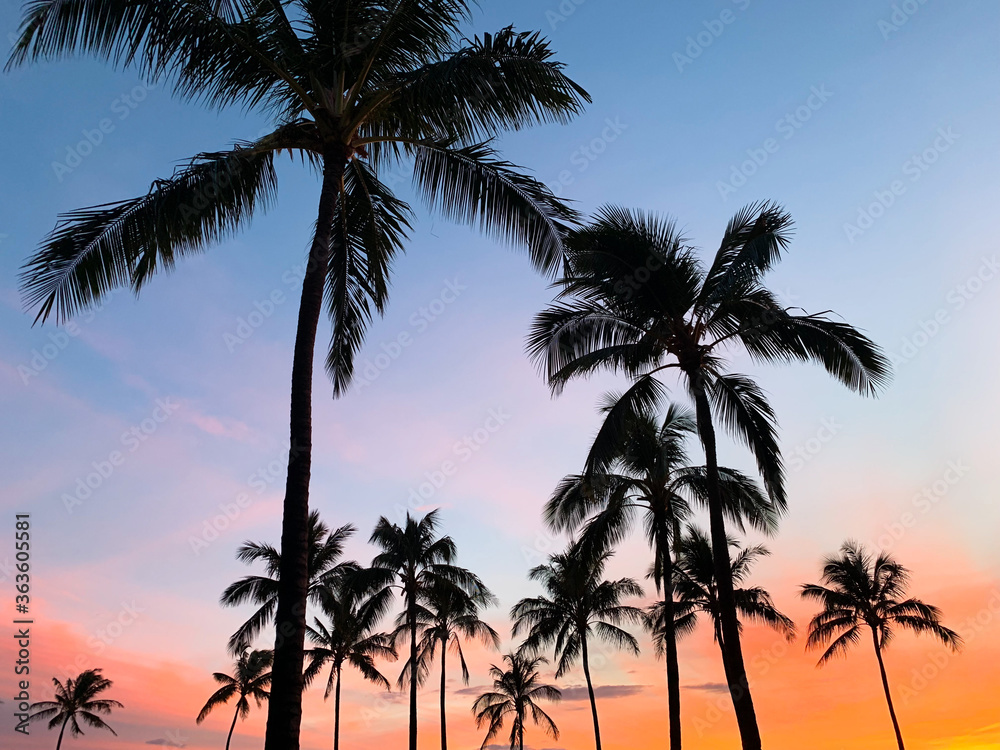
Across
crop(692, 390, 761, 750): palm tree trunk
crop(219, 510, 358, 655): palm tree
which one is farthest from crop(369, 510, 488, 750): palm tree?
crop(692, 390, 761, 750): palm tree trunk

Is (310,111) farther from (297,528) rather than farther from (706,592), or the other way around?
(706,592)

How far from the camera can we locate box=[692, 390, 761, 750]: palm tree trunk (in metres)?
12.4

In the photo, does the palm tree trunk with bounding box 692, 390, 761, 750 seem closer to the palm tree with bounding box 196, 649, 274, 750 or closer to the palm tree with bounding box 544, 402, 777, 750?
Answer: the palm tree with bounding box 544, 402, 777, 750

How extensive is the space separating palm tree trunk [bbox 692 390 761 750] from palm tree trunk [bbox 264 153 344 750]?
809 cm

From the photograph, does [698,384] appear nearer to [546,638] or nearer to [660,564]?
[660,564]

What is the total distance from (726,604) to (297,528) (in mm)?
8558

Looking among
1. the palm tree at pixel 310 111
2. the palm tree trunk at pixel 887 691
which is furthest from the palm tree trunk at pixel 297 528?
the palm tree trunk at pixel 887 691

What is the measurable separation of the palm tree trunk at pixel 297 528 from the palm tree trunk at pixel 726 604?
319 inches

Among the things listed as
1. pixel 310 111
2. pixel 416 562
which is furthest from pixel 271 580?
pixel 310 111

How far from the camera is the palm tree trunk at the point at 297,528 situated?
7091mm

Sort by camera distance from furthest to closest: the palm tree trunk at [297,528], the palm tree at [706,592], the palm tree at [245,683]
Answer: the palm tree at [245,683] → the palm tree at [706,592] → the palm tree trunk at [297,528]

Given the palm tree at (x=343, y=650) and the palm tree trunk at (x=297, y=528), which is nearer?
the palm tree trunk at (x=297, y=528)

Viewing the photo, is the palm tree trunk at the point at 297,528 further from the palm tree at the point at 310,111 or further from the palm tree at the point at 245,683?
the palm tree at the point at 245,683

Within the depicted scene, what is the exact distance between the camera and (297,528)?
25.4 feet
